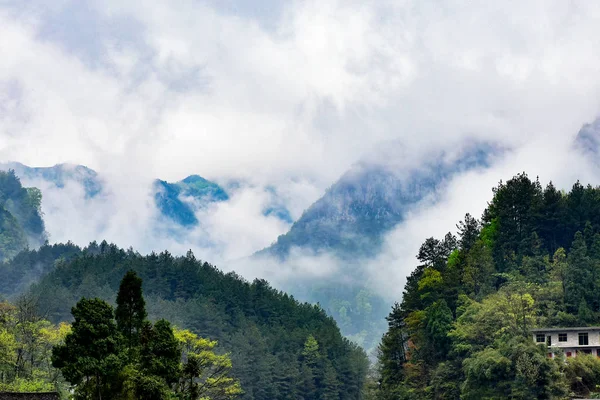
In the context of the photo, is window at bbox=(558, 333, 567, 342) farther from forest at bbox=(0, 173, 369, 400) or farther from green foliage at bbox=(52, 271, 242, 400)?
green foliage at bbox=(52, 271, 242, 400)

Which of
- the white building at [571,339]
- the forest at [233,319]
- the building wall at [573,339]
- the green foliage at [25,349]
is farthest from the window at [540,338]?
the green foliage at [25,349]

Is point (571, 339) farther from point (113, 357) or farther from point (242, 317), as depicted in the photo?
point (242, 317)

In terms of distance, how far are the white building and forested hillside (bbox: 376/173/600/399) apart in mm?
1643

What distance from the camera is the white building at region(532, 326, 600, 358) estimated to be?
253ft

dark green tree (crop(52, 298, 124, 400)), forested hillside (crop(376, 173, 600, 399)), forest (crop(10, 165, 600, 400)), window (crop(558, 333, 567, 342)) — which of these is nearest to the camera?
dark green tree (crop(52, 298, 124, 400))

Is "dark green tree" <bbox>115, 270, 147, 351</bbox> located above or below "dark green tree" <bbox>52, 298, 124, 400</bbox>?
above

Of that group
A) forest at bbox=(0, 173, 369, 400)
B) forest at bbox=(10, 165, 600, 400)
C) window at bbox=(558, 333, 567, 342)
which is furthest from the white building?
forest at bbox=(0, 173, 369, 400)

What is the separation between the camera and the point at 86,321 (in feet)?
156

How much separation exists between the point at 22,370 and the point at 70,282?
2890 inches

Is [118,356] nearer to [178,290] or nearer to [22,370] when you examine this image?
[22,370]

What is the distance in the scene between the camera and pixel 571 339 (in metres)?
78.3

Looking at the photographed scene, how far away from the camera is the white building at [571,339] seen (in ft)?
253

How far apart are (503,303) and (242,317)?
6721cm

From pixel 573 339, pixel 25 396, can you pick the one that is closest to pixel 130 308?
pixel 25 396
